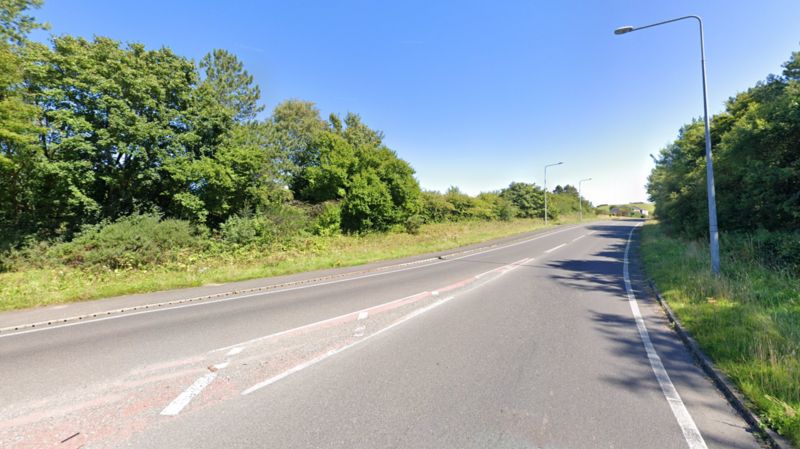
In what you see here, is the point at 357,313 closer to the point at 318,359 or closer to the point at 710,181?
the point at 318,359

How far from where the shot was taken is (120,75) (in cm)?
1591

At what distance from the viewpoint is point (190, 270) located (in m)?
12.2

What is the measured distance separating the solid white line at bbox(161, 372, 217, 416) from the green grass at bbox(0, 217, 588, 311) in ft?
25.3

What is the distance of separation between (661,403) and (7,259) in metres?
23.3

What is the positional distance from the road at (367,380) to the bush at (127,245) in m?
6.37

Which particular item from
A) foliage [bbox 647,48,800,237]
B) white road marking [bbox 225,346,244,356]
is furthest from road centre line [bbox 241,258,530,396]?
foliage [bbox 647,48,800,237]

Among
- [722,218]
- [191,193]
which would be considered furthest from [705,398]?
[191,193]

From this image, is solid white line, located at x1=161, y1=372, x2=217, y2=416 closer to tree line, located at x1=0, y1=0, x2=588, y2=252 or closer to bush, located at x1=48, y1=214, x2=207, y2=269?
bush, located at x1=48, y1=214, x2=207, y2=269

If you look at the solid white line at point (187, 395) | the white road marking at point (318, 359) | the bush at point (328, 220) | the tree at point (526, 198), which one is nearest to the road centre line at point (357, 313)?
the white road marking at point (318, 359)

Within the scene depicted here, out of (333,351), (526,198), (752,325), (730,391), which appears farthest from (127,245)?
(526,198)

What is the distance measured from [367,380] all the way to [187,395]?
6.57 ft

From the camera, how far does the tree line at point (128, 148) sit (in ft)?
47.5

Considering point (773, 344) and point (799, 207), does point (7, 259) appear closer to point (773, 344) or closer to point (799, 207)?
point (773, 344)

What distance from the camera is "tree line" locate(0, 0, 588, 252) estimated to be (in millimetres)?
14477
